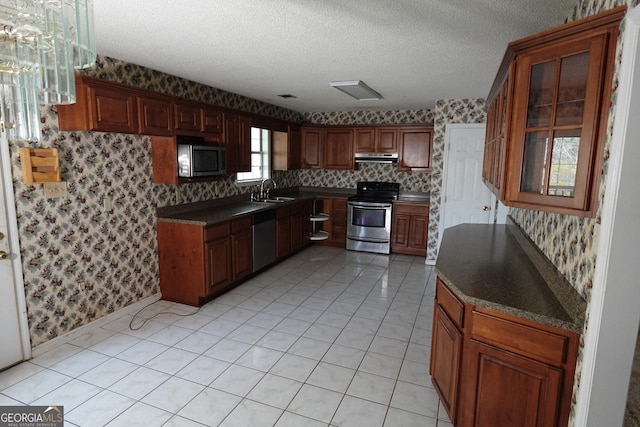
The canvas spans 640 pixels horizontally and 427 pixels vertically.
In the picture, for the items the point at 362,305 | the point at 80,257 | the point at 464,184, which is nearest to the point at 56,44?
the point at 80,257

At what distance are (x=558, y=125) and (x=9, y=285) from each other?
3.65 metres

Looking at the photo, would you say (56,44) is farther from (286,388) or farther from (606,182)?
(286,388)

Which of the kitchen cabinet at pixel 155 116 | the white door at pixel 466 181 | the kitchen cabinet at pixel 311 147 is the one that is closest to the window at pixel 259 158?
the kitchen cabinet at pixel 311 147

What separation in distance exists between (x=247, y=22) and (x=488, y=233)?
2.83 metres

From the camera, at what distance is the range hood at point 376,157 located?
19.8 feet

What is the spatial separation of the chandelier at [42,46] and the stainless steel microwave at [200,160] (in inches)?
95.0

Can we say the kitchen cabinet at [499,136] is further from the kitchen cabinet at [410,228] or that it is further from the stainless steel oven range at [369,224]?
the stainless steel oven range at [369,224]

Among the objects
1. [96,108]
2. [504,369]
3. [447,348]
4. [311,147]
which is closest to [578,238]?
[504,369]

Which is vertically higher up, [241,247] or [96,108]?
[96,108]

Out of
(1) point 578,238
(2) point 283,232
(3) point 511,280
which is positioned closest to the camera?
(1) point 578,238

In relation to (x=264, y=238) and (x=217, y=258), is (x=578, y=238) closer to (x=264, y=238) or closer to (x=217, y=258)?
(x=217, y=258)

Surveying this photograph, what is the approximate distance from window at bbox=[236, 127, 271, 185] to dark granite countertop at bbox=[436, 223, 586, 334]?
3.33m

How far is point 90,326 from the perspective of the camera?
326 cm

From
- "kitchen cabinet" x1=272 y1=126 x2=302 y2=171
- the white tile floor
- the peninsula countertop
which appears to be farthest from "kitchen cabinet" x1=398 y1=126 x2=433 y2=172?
the white tile floor
